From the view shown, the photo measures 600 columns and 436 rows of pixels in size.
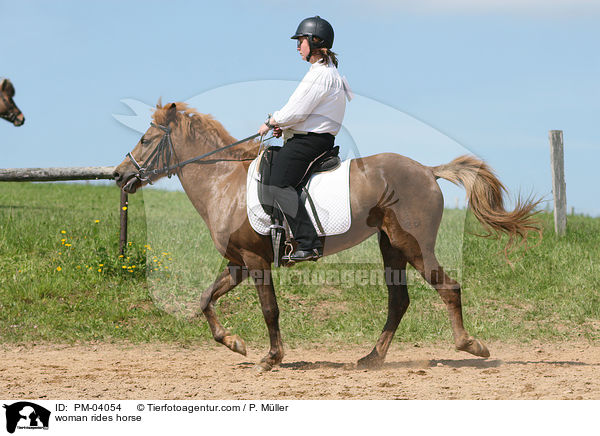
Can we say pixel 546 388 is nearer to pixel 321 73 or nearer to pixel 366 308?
pixel 321 73

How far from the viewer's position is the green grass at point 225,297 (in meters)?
8.62

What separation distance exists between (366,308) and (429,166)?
11.5 feet

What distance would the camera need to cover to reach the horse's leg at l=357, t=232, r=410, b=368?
7.08 meters

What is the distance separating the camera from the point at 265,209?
671cm

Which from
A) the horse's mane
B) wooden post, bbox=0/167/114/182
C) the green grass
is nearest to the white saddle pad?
the horse's mane

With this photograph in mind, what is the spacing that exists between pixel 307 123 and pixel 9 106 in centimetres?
308

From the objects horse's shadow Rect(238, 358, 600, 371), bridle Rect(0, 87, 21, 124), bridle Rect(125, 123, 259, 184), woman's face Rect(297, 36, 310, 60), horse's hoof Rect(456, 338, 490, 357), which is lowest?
horse's shadow Rect(238, 358, 600, 371)

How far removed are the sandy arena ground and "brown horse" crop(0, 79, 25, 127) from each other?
2.64 metres

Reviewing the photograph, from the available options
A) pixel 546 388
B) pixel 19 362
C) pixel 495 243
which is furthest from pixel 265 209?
pixel 495 243

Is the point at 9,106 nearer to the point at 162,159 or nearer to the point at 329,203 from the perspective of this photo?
the point at 162,159

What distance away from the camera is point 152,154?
7195 millimetres

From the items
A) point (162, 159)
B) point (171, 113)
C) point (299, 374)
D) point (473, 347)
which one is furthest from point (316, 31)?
point (473, 347)

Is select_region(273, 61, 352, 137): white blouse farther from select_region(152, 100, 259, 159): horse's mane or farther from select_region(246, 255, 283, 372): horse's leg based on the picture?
select_region(246, 255, 283, 372): horse's leg
